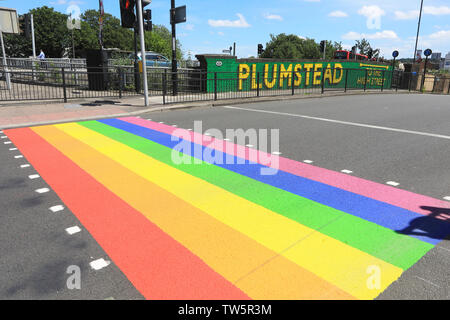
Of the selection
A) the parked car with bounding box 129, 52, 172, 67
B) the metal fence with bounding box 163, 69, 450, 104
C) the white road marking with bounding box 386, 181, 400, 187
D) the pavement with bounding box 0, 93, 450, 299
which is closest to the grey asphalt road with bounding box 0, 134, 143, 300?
the pavement with bounding box 0, 93, 450, 299

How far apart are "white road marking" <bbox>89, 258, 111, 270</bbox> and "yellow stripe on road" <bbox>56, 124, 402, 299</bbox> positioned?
1.34 metres

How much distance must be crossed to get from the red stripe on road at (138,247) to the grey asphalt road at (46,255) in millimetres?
105

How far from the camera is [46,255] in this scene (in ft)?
9.95

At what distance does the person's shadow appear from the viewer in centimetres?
345

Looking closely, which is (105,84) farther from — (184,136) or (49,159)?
(49,159)

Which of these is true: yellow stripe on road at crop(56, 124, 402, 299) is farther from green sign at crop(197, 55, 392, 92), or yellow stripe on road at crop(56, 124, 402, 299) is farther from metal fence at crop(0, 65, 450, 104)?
green sign at crop(197, 55, 392, 92)

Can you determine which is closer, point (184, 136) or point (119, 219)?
point (119, 219)

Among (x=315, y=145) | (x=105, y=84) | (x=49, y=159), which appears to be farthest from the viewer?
(x=105, y=84)

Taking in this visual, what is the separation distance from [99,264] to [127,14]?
11.2 metres

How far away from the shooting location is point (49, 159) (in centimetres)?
598

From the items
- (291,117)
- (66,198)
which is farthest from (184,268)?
(291,117)

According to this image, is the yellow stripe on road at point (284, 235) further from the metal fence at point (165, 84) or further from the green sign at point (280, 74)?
the green sign at point (280, 74)

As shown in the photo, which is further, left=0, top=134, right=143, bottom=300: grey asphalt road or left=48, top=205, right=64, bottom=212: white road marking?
left=48, top=205, right=64, bottom=212: white road marking

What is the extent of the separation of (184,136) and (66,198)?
13.1 ft
